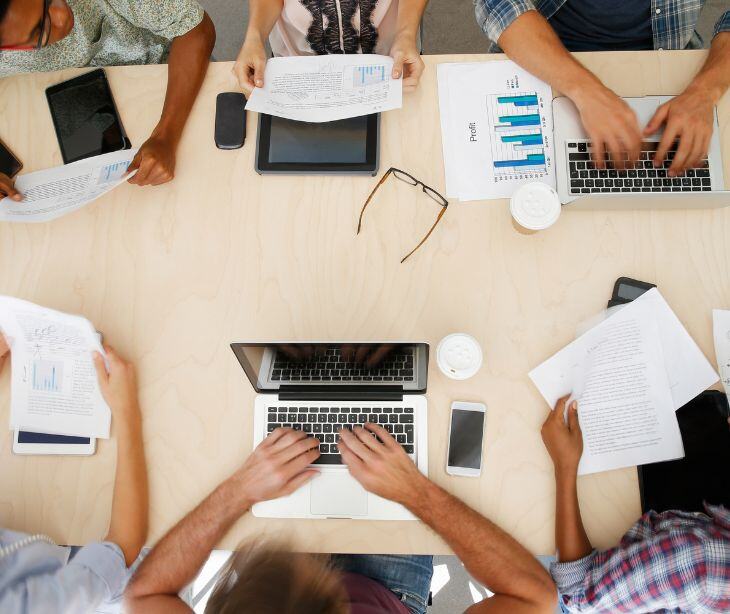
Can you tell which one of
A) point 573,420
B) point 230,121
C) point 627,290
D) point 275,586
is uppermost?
point 230,121

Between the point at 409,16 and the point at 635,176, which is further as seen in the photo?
the point at 409,16

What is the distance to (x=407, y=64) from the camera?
3.41ft

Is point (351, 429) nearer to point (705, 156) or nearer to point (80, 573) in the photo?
point (80, 573)

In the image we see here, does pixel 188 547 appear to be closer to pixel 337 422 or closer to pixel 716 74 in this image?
pixel 337 422

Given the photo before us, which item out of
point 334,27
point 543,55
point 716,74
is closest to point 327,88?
point 334,27

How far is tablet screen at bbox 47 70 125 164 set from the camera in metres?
1.07

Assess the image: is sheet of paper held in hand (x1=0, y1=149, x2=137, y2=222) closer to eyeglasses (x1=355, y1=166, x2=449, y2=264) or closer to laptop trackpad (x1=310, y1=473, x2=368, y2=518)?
eyeglasses (x1=355, y1=166, x2=449, y2=264)

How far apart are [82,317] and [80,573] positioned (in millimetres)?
434

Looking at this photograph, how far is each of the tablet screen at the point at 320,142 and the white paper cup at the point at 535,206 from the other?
31 centimetres

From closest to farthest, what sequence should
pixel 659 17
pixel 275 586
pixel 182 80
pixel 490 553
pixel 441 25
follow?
pixel 275 586 → pixel 490 553 → pixel 182 80 → pixel 659 17 → pixel 441 25

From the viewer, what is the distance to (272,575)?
0.76 meters

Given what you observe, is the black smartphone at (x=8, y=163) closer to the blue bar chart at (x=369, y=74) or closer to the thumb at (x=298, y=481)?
the blue bar chart at (x=369, y=74)

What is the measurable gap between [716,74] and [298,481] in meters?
1.09

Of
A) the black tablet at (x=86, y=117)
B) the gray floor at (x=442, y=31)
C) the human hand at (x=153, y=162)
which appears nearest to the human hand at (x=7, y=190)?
the black tablet at (x=86, y=117)
